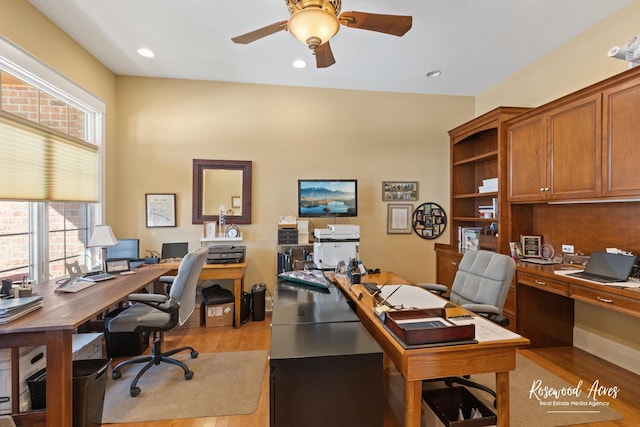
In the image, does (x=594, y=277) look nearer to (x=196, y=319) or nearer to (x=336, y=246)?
(x=336, y=246)

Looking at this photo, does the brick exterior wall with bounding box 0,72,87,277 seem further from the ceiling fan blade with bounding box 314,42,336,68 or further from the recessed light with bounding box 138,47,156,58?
the ceiling fan blade with bounding box 314,42,336,68

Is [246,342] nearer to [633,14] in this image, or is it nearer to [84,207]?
[84,207]

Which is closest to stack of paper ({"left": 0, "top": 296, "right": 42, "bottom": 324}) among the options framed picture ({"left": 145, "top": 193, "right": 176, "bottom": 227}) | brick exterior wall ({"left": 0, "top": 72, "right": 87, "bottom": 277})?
brick exterior wall ({"left": 0, "top": 72, "right": 87, "bottom": 277})

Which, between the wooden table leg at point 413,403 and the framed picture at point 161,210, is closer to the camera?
the wooden table leg at point 413,403

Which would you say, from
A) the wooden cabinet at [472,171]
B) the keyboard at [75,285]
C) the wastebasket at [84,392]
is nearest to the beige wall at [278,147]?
the wooden cabinet at [472,171]

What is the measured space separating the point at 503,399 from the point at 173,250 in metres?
3.66

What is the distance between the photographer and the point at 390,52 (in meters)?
3.15

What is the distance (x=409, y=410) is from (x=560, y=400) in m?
1.66

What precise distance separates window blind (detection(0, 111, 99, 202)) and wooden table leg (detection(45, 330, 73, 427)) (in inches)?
55.6

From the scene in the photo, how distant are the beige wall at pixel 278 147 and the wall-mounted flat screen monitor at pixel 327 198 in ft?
0.66

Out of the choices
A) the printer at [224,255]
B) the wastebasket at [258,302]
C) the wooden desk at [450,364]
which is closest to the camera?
the wooden desk at [450,364]

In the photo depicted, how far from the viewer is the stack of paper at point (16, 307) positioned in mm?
1581

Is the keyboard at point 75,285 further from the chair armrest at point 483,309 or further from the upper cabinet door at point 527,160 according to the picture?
the upper cabinet door at point 527,160

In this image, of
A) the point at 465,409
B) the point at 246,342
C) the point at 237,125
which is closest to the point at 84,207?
the point at 237,125
